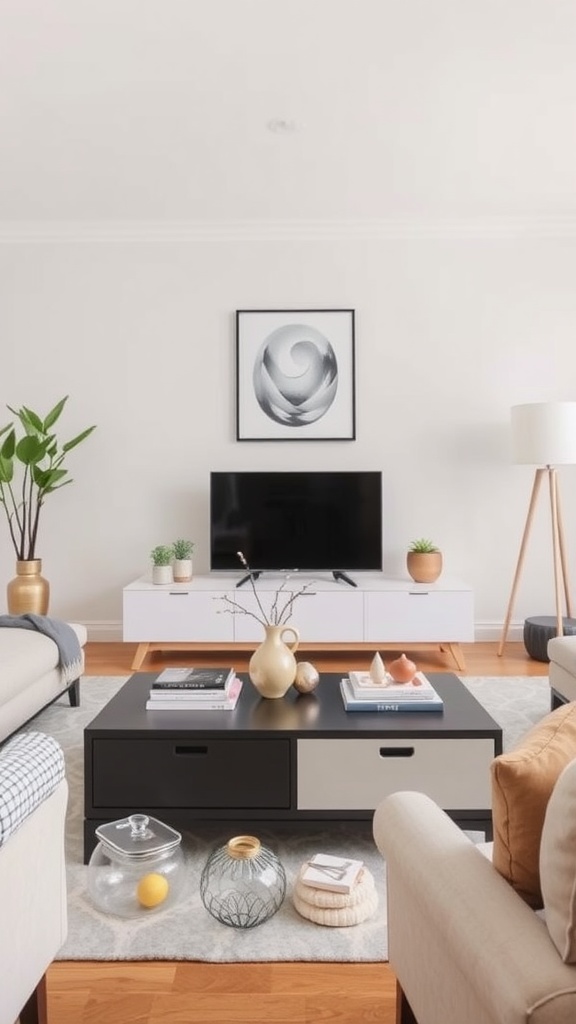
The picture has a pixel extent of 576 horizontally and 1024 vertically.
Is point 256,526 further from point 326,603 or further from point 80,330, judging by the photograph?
point 80,330

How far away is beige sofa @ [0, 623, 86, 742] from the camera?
2.44 meters

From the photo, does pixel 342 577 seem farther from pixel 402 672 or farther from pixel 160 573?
pixel 402 672

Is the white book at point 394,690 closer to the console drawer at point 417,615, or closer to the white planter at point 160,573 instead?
the console drawer at point 417,615

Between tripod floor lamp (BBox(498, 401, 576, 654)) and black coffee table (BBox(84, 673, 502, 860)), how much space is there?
87.0 inches

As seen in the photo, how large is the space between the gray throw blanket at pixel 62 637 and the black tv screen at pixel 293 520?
1395 mm

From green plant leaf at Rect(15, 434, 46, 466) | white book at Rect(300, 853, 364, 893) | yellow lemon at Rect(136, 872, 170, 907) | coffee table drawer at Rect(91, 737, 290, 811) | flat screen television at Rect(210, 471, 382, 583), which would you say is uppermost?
green plant leaf at Rect(15, 434, 46, 466)

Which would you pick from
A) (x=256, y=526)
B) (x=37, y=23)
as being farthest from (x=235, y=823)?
(x=37, y=23)

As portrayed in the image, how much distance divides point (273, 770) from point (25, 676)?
1.11 m

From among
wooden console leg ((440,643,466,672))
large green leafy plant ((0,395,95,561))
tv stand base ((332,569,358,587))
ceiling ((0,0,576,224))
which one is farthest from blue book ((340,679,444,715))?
large green leafy plant ((0,395,95,561))

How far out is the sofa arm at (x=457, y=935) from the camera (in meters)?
0.78

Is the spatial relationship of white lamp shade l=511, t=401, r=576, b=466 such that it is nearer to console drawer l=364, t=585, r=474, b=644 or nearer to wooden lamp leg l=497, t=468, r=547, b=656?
wooden lamp leg l=497, t=468, r=547, b=656

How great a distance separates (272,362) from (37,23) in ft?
7.47

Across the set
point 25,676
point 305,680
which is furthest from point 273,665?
point 25,676

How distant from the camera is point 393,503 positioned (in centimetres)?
453
